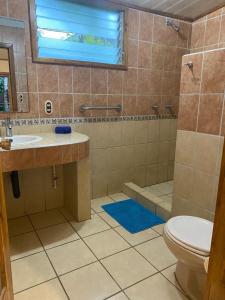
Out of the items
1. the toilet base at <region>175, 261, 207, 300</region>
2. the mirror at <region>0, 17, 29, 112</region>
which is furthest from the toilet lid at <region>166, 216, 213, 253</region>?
the mirror at <region>0, 17, 29, 112</region>

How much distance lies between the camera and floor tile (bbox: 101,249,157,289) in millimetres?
1470

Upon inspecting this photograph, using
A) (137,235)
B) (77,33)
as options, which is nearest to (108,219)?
(137,235)

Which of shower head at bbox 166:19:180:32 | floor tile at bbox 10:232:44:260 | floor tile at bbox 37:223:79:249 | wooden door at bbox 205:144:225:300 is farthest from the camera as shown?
shower head at bbox 166:19:180:32

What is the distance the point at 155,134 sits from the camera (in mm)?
2855

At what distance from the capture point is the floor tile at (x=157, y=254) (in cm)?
162

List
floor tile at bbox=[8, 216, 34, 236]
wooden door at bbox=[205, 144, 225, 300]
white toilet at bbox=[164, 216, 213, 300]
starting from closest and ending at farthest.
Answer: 1. wooden door at bbox=[205, 144, 225, 300]
2. white toilet at bbox=[164, 216, 213, 300]
3. floor tile at bbox=[8, 216, 34, 236]

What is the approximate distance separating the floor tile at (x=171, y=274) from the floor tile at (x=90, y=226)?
2.20 ft

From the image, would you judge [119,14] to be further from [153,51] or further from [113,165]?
[113,165]

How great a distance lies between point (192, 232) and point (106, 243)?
76 cm

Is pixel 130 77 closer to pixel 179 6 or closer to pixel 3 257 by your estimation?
pixel 179 6

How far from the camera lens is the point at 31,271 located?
4.99 ft

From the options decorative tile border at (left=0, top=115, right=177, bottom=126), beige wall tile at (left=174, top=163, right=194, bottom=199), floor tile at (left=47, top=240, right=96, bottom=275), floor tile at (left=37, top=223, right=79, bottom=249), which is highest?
decorative tile border at (left=0, top=115, right=177, bottom=126)

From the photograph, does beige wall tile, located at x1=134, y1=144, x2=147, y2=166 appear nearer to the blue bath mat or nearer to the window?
the blue bath mat

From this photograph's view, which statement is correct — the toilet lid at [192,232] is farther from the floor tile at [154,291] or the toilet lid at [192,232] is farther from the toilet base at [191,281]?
the floor tile at [154,291]
